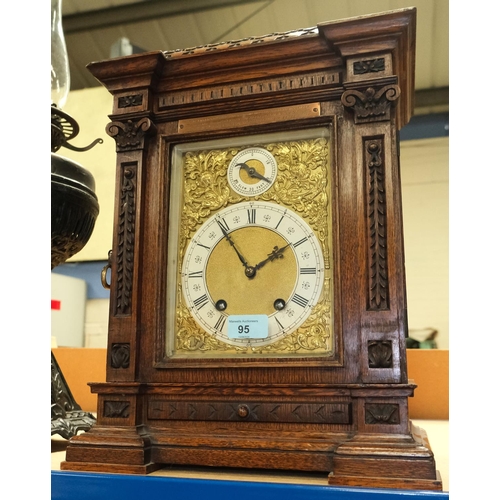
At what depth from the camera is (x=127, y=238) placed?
2.85 ft

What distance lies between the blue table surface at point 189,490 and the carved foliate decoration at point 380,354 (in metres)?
0.14

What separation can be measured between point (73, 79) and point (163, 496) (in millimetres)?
3505

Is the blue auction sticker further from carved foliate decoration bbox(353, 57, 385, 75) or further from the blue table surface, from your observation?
carved foliate decoration bbox(353, 57, 385, 75)

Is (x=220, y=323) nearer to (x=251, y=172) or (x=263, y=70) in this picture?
(x=251, y=172)

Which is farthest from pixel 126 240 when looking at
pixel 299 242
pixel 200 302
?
pixel 299 242

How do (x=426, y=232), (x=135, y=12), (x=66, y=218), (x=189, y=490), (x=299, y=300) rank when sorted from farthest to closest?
(x=426, y=232), (x=135, y=12), (x=66, y=218), (x=299, y=300), (x=189, y=490)

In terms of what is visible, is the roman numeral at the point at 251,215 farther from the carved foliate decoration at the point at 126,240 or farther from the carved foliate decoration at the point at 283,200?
the carved foliate decoration at the point at 126,240

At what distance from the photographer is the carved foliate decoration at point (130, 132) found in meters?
0.89

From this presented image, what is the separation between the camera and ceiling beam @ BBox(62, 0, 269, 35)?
2986mm

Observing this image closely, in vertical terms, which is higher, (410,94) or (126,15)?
(126,15)

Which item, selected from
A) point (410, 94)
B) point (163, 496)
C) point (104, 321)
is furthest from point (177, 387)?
point (104, 321)

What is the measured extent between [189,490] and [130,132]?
1.62 ft

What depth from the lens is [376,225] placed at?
0.77 metres

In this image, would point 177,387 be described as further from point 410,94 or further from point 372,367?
point 410,94
